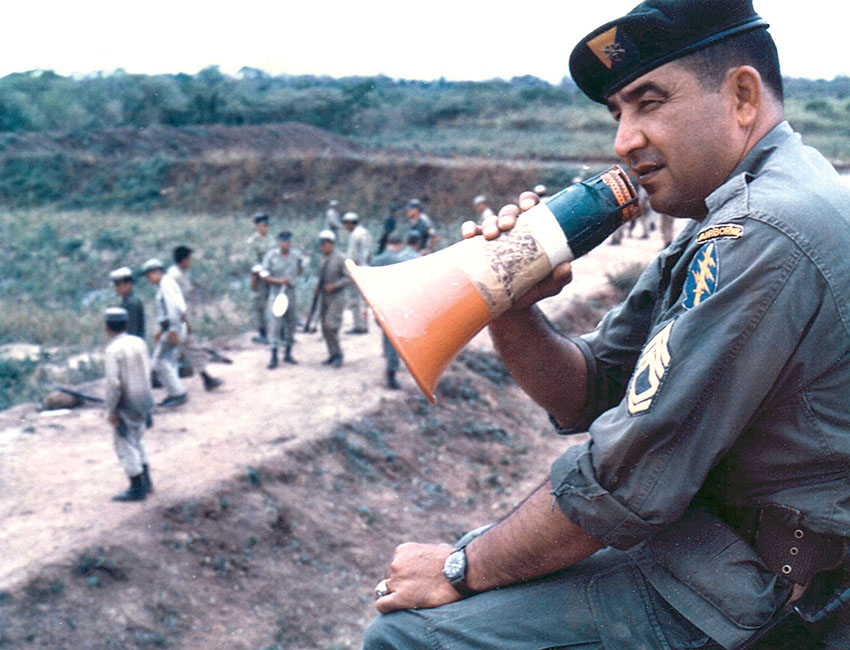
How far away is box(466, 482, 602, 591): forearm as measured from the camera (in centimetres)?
153

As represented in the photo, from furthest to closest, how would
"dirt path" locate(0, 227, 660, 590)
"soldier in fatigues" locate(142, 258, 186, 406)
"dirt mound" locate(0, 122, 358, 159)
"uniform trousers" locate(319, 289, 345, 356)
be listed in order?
"dirt mound" locate(0, 122, 358, 159) → "uniform trousers" locate(319, 289, 345, 356) → "soldier in fatigues" locate(142, 258, 186, 406) → "dirt path" locate(0, 227, 660, 590)

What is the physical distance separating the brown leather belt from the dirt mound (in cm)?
3599

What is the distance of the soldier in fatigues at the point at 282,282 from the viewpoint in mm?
10973

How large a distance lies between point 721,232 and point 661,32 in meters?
0.43

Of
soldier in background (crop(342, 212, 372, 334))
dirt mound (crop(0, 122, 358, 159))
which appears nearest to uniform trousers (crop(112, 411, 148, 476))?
soldier in background (crop(342, 212, 372, 334))

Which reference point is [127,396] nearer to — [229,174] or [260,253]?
[260,253]

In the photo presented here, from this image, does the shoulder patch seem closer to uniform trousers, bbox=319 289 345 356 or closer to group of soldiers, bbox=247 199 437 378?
group of soldiers, bbox=247 199 437 378

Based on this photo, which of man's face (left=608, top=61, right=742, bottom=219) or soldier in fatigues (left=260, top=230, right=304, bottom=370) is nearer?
man's face (left=608, top=61, right=742, bottom=219)

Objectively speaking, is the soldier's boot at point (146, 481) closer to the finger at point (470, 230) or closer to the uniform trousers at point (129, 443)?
the uniform trousers at point (129, 443)

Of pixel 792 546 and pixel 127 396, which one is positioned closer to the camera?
pixel 792 546

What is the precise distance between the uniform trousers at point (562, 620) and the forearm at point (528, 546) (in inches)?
1.5

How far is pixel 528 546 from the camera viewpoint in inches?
62.4

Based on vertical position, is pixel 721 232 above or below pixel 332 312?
above

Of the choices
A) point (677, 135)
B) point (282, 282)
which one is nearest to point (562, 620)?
point (677, 135)
